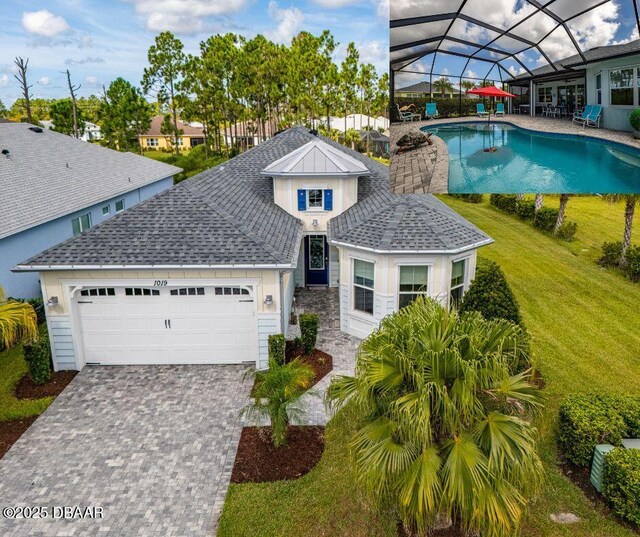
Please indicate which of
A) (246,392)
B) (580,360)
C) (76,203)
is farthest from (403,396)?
(76,203)

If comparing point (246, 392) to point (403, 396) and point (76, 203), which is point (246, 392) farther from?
point (76, 203)

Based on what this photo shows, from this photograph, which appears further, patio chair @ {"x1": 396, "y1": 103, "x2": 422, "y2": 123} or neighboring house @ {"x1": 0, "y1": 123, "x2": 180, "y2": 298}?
neighboring house @ {"x1": 0, "y1": 123, "x2": 180, "y2": 298}

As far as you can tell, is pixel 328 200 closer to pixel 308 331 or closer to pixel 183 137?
pixel 308 331

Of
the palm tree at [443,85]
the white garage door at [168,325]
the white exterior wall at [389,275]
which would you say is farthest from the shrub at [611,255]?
the palm tree at [443,85]

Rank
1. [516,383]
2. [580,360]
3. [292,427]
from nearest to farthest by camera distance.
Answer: [516,383]
[292,427]
[580,360]

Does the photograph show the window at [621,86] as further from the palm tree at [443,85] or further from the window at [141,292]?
the window at [141,292]

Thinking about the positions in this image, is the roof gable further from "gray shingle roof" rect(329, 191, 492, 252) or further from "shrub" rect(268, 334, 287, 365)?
"shrub" rect(268, 334, 287, 365)

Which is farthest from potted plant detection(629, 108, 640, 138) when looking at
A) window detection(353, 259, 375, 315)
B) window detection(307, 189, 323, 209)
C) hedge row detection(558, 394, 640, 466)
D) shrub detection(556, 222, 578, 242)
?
shrub detection(556, 222, 578, 242)
